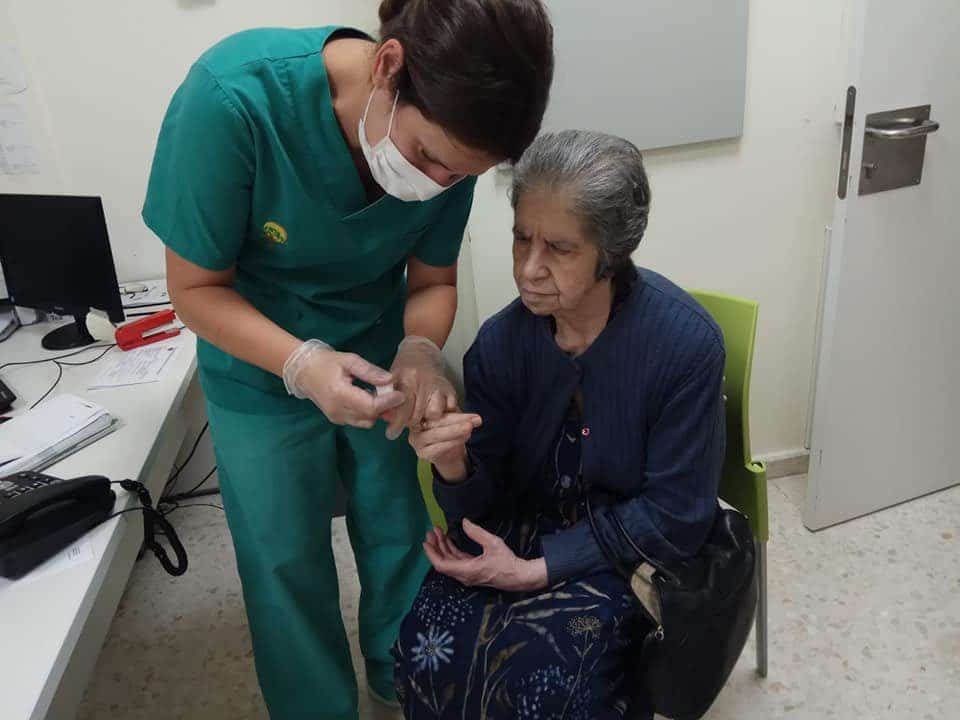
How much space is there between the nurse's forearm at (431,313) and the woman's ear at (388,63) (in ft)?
1.59

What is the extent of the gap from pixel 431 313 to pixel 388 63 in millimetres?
519

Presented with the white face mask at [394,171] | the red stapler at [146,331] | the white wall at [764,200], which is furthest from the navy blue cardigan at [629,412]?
the red stapler at [146,331]

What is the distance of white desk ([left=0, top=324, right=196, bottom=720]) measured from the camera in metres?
0.87

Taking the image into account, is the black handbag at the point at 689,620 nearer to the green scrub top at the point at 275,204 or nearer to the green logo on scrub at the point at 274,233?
the green scrub top at the point at 275,204

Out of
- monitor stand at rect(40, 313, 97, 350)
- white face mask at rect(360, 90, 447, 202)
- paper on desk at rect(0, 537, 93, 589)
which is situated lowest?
Answer: monitor stand at rect(40, 313, 97, 350)

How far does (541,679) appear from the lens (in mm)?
1145

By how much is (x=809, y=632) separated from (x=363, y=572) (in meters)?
1.09

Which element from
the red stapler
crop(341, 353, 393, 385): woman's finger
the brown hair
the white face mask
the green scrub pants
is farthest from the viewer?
the red stapler

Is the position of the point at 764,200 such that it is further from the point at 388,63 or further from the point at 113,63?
the point at 113,63

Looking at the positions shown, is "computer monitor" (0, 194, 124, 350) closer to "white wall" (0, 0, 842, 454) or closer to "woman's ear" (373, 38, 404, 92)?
"white wall" (0, 0, 842, 454)

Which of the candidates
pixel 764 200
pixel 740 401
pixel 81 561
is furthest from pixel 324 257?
pixel 764 200

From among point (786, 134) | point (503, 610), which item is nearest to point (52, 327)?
point (503, 610)

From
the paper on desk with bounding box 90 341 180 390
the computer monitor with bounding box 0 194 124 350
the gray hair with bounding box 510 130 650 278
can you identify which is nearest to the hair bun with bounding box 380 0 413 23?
the gray hair with bounding box 510 130 650 278

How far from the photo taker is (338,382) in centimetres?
104
